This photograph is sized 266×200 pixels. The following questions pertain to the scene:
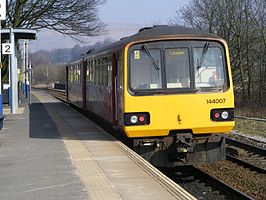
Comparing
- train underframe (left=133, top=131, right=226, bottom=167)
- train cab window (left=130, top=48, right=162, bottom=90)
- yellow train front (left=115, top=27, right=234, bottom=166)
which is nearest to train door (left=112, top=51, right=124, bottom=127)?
yellow train front (left=115, top=27, right=234, bottom=166)

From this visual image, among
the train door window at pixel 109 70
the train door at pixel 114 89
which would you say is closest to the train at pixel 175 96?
the train door at pixel 114 89

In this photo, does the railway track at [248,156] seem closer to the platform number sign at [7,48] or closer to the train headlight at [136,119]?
the train headlight at [136,119]

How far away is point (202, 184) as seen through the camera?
→ 417 inches

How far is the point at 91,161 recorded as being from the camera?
1020 centimetres

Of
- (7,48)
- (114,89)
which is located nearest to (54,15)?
(7,48)

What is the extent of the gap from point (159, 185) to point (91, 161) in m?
2.64

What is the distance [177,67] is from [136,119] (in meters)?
1.39

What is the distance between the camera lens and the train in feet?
35.2

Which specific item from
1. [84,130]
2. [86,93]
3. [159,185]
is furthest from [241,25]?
[159,185]

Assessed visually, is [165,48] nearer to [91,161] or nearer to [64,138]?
[91,161]

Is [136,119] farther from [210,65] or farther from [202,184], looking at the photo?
[210,65]

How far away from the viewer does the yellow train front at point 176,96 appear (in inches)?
422

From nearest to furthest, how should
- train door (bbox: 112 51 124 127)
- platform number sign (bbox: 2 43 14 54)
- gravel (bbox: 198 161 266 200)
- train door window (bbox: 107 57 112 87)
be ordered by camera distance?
gravel (bbox: 198 161 266 200)
train door (bbox: 112 51 124 127)
train door window (bbox: 107 57 112 87)
platform number sign (bbox: 2 43 14 54)

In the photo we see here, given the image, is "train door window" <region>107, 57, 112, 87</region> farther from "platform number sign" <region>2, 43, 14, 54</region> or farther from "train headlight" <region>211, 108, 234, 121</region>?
"platform number sign" <region>2, 43, 14, 54</region>
